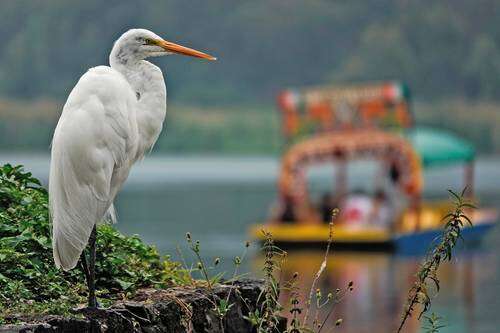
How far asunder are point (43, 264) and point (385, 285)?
71.8 ft

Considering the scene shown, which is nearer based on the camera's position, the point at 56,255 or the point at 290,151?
the point at 56,255

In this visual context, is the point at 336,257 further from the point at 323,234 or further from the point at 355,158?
the point at 355,158

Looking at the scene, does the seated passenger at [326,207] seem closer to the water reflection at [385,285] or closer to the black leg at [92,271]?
the water reflection at [385,285]

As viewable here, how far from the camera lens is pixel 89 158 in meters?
5.85

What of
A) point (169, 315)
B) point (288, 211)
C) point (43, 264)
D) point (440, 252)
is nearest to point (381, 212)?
point (288, 211)

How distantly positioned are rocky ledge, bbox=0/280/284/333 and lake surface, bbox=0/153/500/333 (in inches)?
333

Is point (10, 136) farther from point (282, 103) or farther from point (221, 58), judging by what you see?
point (282, 103)

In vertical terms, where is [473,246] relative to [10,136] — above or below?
below

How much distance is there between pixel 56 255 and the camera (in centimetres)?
574

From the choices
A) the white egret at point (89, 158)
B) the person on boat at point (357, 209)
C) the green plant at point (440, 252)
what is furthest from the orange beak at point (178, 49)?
the person on boat at point (357, 209)

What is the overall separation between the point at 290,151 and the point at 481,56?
408 ft

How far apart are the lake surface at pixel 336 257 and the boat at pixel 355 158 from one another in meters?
0.67

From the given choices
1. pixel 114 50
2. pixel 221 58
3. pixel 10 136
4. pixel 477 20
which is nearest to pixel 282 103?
pixel 114 50

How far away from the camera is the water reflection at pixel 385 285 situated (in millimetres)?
21289
